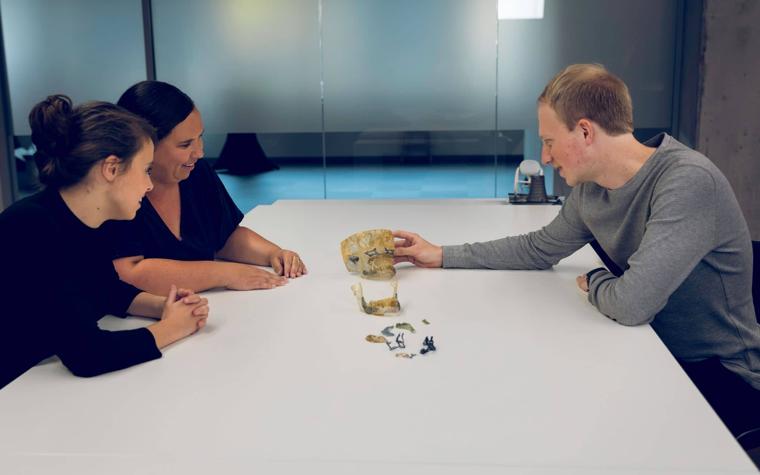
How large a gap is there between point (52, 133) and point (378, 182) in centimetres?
381

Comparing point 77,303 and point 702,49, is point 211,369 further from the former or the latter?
point 702,49

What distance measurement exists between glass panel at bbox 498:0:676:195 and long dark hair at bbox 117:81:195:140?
3.30m

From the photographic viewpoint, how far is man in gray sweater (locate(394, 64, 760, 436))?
1654 mm

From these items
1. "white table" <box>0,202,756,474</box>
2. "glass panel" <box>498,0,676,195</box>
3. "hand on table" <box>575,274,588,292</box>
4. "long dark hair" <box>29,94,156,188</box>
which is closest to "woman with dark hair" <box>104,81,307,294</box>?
"white table" <box>0,202,756,474</box>

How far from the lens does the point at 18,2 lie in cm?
524

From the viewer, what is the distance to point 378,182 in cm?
532

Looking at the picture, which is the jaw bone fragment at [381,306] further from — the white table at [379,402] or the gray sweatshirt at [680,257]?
the gray sweatshirt at [680,257]

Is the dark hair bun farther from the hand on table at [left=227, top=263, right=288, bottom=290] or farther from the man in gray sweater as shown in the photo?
the man in gray sweater

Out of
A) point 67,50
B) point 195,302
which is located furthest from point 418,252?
point 67,50

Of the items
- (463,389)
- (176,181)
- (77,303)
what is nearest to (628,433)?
(463,389)

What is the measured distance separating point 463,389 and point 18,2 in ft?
16.3

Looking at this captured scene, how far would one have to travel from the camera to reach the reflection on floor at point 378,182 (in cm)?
520

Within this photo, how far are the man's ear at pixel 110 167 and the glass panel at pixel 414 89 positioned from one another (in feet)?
11.7

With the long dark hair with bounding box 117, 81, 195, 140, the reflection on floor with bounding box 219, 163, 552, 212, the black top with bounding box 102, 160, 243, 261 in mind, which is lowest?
the reflection on floor with bounding box 219, 163, 552, 212
